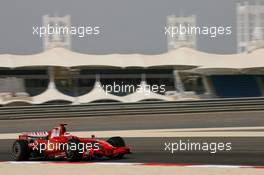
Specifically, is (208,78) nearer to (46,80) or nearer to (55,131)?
(46,80)

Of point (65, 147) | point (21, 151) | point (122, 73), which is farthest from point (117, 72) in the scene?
point (65, 147)

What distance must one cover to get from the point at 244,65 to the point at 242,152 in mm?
31307

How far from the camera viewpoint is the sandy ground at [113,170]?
328 inches

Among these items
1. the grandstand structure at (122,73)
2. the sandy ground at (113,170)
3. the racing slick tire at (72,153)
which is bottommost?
A: the sandy ground at (113,170)

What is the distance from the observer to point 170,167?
902cm

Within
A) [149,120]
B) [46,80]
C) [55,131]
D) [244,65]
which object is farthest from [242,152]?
[46,80]

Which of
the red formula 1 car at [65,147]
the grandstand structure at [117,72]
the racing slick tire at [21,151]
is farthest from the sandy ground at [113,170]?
the grandstand structure at [117,72]

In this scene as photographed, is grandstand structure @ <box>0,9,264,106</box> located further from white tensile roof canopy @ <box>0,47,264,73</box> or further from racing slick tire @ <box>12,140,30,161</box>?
racing slick tire @ <box>12,140,30,161</box>

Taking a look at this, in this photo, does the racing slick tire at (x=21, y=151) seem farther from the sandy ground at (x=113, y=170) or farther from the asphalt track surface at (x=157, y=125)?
the sandy ground at (x=113, y=170)

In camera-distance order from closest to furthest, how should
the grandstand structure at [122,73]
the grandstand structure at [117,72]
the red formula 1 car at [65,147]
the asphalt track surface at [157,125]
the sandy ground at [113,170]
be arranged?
the sandy ground at [113,170] < the red formula 1 car at [65,147] < the asphalt track surface at [157,125] < the grandstand structure at [122,73] < the grandstand structure at [117,72]

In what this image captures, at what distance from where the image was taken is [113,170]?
896cm

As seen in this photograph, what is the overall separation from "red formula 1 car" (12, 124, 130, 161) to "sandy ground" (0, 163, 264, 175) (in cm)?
73

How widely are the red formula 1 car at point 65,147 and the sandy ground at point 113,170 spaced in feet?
2.39

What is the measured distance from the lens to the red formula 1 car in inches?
414
